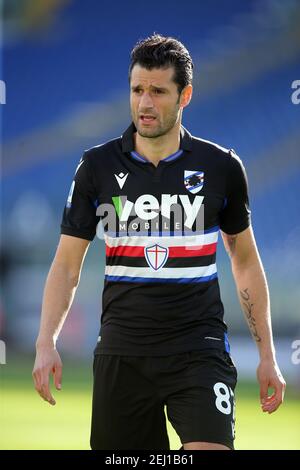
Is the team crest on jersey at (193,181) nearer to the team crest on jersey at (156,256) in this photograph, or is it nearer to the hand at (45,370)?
the team crest on jersey at (156,256)

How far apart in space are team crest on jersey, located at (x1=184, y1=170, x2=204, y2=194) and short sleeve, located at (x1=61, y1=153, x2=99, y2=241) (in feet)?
1.42

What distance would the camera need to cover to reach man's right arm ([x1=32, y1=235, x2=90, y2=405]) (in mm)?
4047

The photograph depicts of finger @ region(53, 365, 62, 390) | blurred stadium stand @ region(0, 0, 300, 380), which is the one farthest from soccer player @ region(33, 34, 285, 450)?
blurred stadium stand @ region(0, 0, 300, 380)

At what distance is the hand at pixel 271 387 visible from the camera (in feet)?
13.8

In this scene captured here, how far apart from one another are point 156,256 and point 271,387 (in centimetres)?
79

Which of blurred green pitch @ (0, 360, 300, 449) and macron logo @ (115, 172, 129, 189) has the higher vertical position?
macron logo @ (115, 172, 129, 189)

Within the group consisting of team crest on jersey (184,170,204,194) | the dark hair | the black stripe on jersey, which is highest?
the dark hair

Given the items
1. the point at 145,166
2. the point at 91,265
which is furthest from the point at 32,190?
the point at 145,166

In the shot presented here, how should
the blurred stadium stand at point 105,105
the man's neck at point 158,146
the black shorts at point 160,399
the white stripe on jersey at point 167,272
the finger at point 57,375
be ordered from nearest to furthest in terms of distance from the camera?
the black shorts at point 160,399 → the finger at point 57,375 → the white stripe on jersey at point 167,272 → the man's neck at point 158,146 → the blurred stadium stand at point 105,105

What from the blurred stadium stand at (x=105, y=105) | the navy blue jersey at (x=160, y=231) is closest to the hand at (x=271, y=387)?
the navy blue jersey at (x=160, y=231)

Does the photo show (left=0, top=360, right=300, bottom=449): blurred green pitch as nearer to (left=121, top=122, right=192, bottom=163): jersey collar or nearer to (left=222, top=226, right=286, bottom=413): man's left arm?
(left=222, top=226, right=286, bottom=413): man's left arm

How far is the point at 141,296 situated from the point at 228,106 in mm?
5598

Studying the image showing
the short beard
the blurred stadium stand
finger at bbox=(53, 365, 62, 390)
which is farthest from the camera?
the blurred stadium stand

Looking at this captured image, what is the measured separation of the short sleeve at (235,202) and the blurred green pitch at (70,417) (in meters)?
3.26
